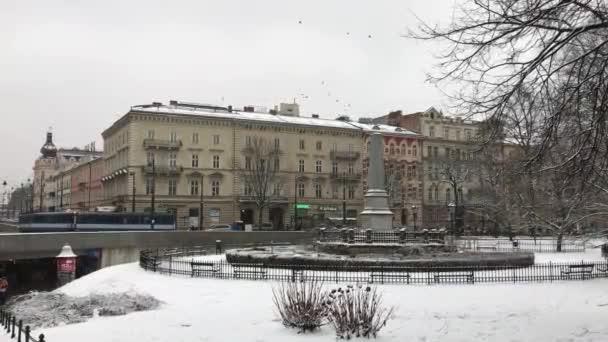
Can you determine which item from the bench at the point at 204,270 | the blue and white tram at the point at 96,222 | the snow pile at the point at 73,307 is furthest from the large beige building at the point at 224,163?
the snow pile at the point at 73,307

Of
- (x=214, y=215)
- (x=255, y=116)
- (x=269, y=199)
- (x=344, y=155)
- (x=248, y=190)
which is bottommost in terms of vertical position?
(x=214, y=215)

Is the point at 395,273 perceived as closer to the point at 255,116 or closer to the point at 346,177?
the point at 255,116

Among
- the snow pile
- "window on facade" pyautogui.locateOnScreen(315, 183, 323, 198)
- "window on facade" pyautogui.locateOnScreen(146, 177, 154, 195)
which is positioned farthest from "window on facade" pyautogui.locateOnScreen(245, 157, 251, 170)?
the snow pile

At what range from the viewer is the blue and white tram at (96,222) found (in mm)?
45844

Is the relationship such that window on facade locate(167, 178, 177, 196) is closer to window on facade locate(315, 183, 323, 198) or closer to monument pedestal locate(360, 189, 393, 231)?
window on facade locate(315, 183, 323, 198)

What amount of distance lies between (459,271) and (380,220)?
8.51 m

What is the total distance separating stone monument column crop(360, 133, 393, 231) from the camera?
3209 centimetres

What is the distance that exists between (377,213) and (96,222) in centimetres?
2527

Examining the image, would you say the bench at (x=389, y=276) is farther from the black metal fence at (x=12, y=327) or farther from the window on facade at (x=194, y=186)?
the window on facade at (x=194, y=186)

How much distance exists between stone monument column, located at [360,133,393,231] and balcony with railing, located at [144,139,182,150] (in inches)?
1293

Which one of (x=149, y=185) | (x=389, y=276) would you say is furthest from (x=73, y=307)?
(x=149, y=185)

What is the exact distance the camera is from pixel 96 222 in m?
47.0

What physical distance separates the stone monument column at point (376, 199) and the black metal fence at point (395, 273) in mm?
7735

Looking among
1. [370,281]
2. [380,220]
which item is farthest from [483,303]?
[380,220]
